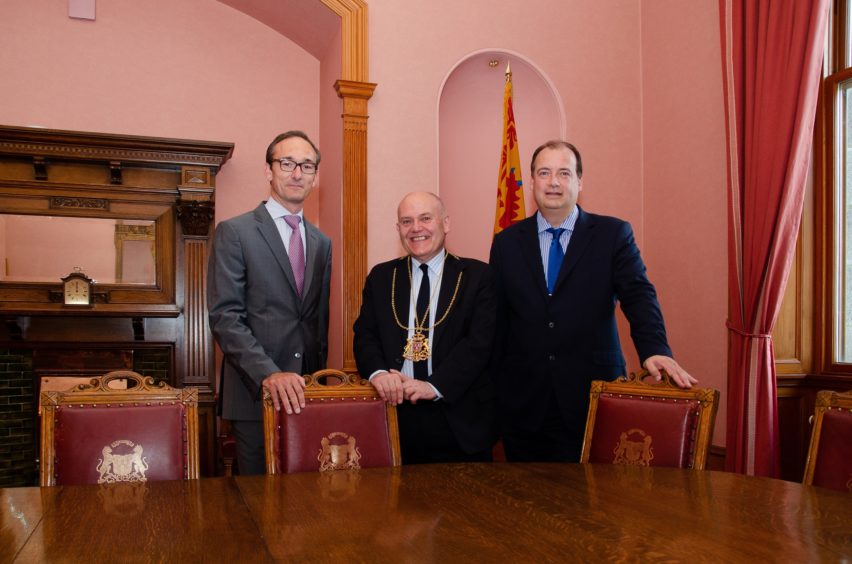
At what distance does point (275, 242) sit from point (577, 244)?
110 centimetres

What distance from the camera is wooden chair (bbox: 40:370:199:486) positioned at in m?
2.10

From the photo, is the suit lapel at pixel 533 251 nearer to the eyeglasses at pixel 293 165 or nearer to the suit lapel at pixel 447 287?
the suit lapel at pixel 447 287

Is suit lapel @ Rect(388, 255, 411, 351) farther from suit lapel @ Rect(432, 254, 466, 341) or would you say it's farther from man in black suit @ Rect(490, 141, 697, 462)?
man in black suit @ Rect(490, 141, 697, 462)

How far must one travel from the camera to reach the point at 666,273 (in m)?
4.86

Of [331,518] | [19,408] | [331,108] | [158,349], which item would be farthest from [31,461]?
[331,518]

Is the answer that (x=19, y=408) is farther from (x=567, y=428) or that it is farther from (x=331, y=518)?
(x=331, y=518)

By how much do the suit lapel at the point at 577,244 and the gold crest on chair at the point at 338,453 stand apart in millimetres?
989

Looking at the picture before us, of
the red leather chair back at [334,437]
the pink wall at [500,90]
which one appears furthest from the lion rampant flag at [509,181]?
the red leather chair back at [334,437]

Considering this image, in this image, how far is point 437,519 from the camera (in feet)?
5.00

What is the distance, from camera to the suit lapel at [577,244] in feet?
9.38

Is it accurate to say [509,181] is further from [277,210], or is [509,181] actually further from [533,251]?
[277,210]

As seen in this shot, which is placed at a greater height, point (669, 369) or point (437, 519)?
point (669, 369)

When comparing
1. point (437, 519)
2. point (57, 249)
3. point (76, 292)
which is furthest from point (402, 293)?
point (57, 249)

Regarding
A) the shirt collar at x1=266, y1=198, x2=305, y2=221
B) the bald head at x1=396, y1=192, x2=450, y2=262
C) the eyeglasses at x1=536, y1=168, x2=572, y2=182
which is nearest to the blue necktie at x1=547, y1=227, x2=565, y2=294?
the eyeglasses at x1=536, y1=168, x2=572, y2=182
